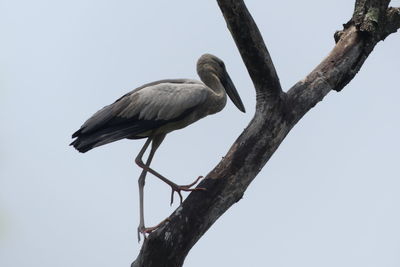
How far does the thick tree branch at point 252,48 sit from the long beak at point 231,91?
211cm

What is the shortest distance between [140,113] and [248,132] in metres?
1.83

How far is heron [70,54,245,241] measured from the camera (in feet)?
28.9

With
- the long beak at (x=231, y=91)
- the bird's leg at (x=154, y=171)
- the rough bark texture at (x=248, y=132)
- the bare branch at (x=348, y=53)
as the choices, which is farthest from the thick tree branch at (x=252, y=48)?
the long beak at (x=231, y=91)

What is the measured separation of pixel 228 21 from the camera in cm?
714

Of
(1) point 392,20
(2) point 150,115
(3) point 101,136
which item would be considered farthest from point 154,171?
(1) point 392,20

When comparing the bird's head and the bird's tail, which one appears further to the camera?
the bird's head

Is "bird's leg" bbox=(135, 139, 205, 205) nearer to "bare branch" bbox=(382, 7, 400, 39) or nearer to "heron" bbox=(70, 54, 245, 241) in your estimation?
"heron" bbox=(70, 54, 245, 241)

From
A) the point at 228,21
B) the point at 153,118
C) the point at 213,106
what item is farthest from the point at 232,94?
the point at 228,21

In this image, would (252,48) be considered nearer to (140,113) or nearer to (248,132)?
(248,132)

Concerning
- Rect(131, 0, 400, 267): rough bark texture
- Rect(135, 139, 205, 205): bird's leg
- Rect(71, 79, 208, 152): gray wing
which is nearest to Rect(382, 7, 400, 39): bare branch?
Rect(131, 0, 400, 267): rough bark texture

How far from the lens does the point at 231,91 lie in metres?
9.91

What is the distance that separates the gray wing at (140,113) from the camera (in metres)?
8.79

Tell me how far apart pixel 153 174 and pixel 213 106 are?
3.39ft

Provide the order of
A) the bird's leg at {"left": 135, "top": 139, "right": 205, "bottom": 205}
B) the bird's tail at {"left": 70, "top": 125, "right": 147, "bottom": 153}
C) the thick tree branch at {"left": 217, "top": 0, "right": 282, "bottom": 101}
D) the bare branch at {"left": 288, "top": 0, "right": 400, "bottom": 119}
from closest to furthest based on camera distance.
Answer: the thick tree branch at {"left": 217, "top": 0, "right": 282, "bottom": 101} → the bare branch at {"left": 288, "top": 0, "right": 400, "bottom": 119} → the bird's tail at {"left": 70, "top": 125, "right": 147, "bottom": 153} → the bird's leg at {"left": 135, "top": 139, "right": 205, "bottom": 205}
